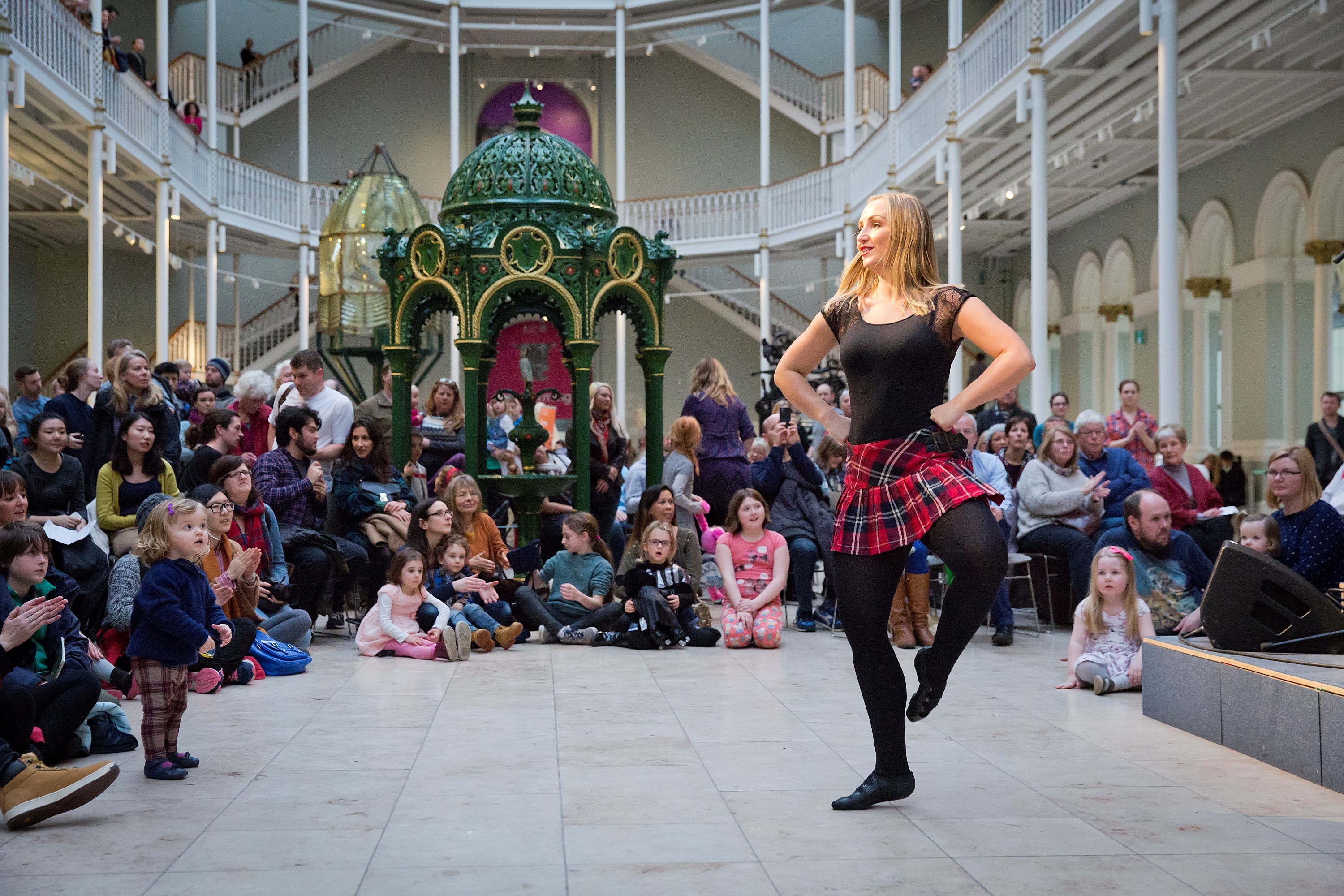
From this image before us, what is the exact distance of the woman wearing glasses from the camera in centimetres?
718

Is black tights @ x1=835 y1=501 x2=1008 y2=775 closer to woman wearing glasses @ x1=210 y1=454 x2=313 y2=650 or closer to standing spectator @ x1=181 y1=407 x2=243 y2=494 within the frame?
woman wearing glasses @ x1=210 y1=454 x2=313 y2=650

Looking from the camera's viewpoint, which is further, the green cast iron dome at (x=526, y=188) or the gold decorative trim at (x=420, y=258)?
the green cast iron dome at (x=526, y=188)

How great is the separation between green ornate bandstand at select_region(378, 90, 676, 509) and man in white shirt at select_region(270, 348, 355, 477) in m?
0.98

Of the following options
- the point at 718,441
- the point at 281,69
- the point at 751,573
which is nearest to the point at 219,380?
the point at 718,441

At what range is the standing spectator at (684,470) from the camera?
Answer: 31.6 ft

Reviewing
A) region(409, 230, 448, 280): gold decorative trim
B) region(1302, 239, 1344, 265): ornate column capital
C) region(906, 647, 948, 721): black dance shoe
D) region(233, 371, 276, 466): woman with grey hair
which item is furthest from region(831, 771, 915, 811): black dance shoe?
region(1302, 239, 1344, 265): ornate column capital

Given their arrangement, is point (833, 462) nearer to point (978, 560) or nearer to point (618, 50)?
point (978, 560)

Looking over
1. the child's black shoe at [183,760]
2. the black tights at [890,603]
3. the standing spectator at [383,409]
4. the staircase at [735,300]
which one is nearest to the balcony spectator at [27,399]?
the standing spectator at [383,409]

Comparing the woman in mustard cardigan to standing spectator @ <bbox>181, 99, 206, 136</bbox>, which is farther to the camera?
standing spectator @ <bbox>181, 99, 206, 136</bbox>

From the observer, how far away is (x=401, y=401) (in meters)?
10.0

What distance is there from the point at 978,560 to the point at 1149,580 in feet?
14.6

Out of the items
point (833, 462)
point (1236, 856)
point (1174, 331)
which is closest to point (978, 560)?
point (1236, 856)

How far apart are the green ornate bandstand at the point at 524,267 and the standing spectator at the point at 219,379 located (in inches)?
74.1

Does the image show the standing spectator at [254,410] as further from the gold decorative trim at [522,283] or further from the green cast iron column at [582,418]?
the green cast iron column at [582,418]
